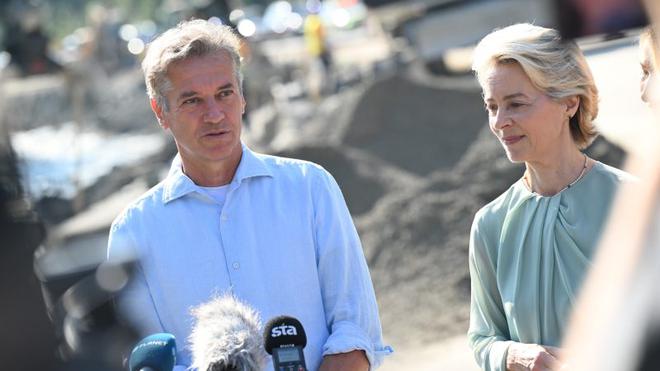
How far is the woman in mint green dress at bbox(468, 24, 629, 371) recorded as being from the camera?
3.23m

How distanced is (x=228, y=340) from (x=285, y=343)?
0.12 metres

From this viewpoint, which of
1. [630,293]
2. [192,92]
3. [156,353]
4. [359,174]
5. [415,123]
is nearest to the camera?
[630,293]

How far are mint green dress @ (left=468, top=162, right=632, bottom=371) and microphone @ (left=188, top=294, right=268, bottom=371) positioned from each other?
1045 mm

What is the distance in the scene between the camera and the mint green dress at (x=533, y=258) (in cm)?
321

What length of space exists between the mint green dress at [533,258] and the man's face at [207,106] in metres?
0.80

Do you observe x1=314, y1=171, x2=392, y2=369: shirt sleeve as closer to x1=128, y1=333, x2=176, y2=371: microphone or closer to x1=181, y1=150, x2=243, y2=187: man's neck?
x1=181, y1=150, x2=243, y2=187: man's neck

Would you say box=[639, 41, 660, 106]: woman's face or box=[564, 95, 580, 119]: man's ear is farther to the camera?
box=[564, 95, 580, 119]: man's ear

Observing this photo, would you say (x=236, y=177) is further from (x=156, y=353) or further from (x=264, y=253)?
(x=156, y=353)

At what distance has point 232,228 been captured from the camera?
3.36 meters

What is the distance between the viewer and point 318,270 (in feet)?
11.1

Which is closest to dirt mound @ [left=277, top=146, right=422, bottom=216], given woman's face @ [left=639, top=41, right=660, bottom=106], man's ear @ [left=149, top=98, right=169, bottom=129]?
man's ear @ [left=149, top=98, right=169, bottom=129]

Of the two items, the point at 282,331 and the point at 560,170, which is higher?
the point at 560,170

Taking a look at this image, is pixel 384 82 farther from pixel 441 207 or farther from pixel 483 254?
pixel 483 254

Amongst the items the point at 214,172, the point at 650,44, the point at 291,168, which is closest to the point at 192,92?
the point at 214,172
